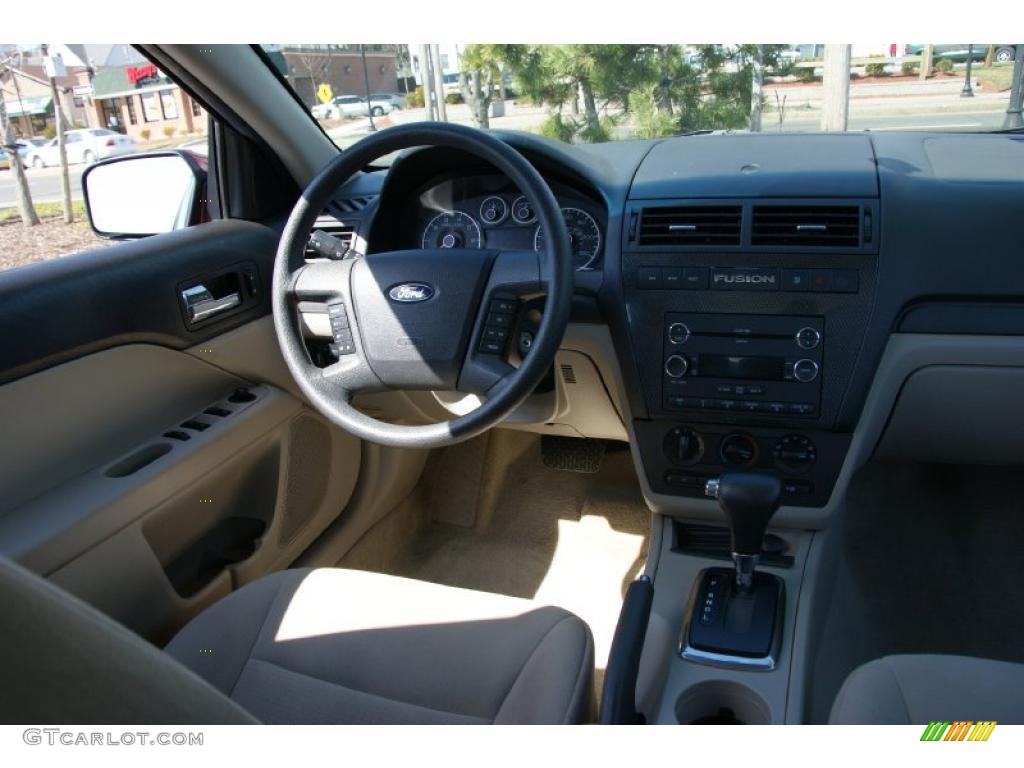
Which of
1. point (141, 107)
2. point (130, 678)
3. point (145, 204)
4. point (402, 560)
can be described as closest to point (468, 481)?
point (402, 560)

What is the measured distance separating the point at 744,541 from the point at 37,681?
4.99 feet

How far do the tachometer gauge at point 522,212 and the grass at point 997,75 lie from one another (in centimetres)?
93

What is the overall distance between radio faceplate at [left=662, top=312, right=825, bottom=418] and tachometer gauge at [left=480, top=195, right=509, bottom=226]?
0.46 m

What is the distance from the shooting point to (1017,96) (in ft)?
5.92

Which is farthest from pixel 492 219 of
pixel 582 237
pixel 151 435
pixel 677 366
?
pixel 151 435

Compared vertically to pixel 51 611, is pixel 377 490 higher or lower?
lower

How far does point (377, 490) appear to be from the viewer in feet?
8.47

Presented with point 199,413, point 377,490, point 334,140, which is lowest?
point 377,490

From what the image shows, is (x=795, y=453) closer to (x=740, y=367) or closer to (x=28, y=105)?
(x=740, y=367)

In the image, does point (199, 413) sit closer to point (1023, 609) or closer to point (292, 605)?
point (292, 605)

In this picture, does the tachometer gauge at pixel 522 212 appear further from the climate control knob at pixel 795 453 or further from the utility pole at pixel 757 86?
the climate control knob at pixel 795 453

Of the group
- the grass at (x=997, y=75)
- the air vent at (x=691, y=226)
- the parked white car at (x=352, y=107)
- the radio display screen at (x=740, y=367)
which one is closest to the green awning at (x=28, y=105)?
the parked white car at (x=352, y=107)

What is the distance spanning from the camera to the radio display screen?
1.91m
